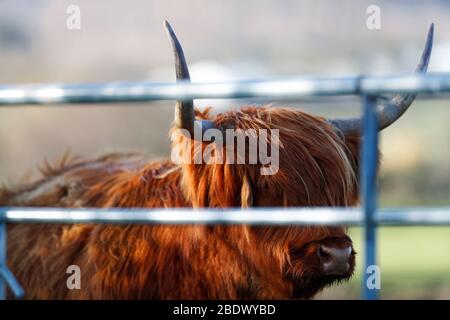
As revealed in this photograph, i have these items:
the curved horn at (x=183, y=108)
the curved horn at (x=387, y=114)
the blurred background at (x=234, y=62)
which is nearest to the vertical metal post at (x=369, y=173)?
the curved horn at (x=183, y=108)

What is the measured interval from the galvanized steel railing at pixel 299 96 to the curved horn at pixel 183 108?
0.60 meters

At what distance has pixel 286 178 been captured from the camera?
13.4ft

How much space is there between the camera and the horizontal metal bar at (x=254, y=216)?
269 centimetres

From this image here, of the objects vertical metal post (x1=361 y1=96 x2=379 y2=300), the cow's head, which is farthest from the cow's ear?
vertical metal post (x1=361 y1=96 x2=379 y2=300)

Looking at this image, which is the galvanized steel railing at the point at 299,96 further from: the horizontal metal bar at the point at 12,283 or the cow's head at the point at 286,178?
the cow's head at the point at 286,178

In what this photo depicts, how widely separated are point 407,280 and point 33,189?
11209 millimetres

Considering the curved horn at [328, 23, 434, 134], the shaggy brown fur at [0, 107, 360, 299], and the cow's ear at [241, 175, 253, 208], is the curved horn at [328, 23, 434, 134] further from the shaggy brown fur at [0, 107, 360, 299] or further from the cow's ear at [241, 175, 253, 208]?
the cow's ear at [241, 175, 253, 208]

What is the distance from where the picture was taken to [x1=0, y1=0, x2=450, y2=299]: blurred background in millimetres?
23703

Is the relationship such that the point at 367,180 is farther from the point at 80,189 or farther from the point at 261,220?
the point at 80,189

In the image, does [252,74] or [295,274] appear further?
[252,74]

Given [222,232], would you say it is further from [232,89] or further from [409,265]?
[409,265]

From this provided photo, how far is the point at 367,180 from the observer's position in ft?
9.08

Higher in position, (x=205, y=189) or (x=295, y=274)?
(x=205, y=189)
